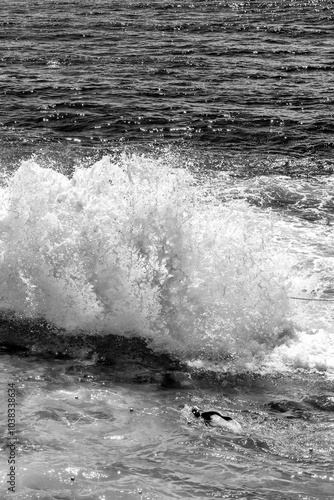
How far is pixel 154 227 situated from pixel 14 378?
10.3 feet

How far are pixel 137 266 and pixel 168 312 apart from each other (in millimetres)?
847

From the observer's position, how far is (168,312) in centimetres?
1161

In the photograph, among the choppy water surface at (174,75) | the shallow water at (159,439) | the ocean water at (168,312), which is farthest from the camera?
the choppy water surface at (174,75)

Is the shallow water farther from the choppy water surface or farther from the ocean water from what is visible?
the choppy water surface

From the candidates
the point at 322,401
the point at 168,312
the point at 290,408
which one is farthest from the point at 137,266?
the point at 322,401

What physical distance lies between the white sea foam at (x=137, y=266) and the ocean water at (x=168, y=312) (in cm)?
2

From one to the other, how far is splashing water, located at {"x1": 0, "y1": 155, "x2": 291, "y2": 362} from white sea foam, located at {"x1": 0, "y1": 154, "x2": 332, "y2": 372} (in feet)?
0.05

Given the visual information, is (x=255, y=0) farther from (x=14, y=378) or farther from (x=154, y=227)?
(x=14, y=378)

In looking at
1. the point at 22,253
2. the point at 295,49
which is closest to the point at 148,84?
the point at 295,49

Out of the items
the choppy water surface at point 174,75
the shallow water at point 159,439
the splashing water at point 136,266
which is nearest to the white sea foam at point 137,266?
the splashing water at point 136,266

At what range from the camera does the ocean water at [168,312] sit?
848 cm

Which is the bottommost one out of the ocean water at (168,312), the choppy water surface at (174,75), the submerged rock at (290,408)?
the submerged rock at (290,408)

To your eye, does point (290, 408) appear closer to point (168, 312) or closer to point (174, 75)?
point (168, 312)

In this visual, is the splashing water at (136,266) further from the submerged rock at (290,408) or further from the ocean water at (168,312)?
the submerged rock at (290,408)
